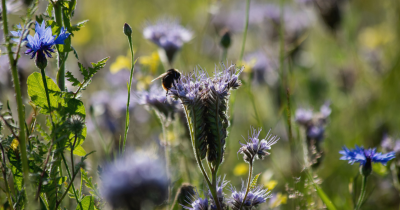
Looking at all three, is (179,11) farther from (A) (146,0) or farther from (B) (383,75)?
(B) (383,75)

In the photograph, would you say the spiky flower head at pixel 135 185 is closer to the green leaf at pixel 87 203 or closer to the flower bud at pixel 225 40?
the green leaf at pixel 87 203

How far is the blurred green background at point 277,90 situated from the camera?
2365 millimetres

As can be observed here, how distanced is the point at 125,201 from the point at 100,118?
89.9 inches

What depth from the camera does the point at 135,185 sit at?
93cm

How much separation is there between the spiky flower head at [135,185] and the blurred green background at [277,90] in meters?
0.80

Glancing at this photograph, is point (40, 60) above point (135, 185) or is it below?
above

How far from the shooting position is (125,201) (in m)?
0.92

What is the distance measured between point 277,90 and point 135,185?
2689 mm

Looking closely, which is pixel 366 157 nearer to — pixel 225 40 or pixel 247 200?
pixel 247 200

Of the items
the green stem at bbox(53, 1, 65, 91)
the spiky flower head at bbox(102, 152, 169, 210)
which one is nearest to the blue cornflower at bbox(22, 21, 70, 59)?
the green stem at bbox(53, 1, 65, 91)

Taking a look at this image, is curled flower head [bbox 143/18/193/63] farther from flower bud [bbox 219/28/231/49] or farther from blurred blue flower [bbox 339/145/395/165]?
blurred blue flower [bbox 339/145/395/165]

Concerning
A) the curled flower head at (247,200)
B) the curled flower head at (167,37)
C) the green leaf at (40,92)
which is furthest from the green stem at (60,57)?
the curled flower head at (167,37)

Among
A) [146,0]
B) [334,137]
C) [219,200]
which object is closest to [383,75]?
[334,137]

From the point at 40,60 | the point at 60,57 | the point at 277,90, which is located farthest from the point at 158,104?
the point at 277,90
